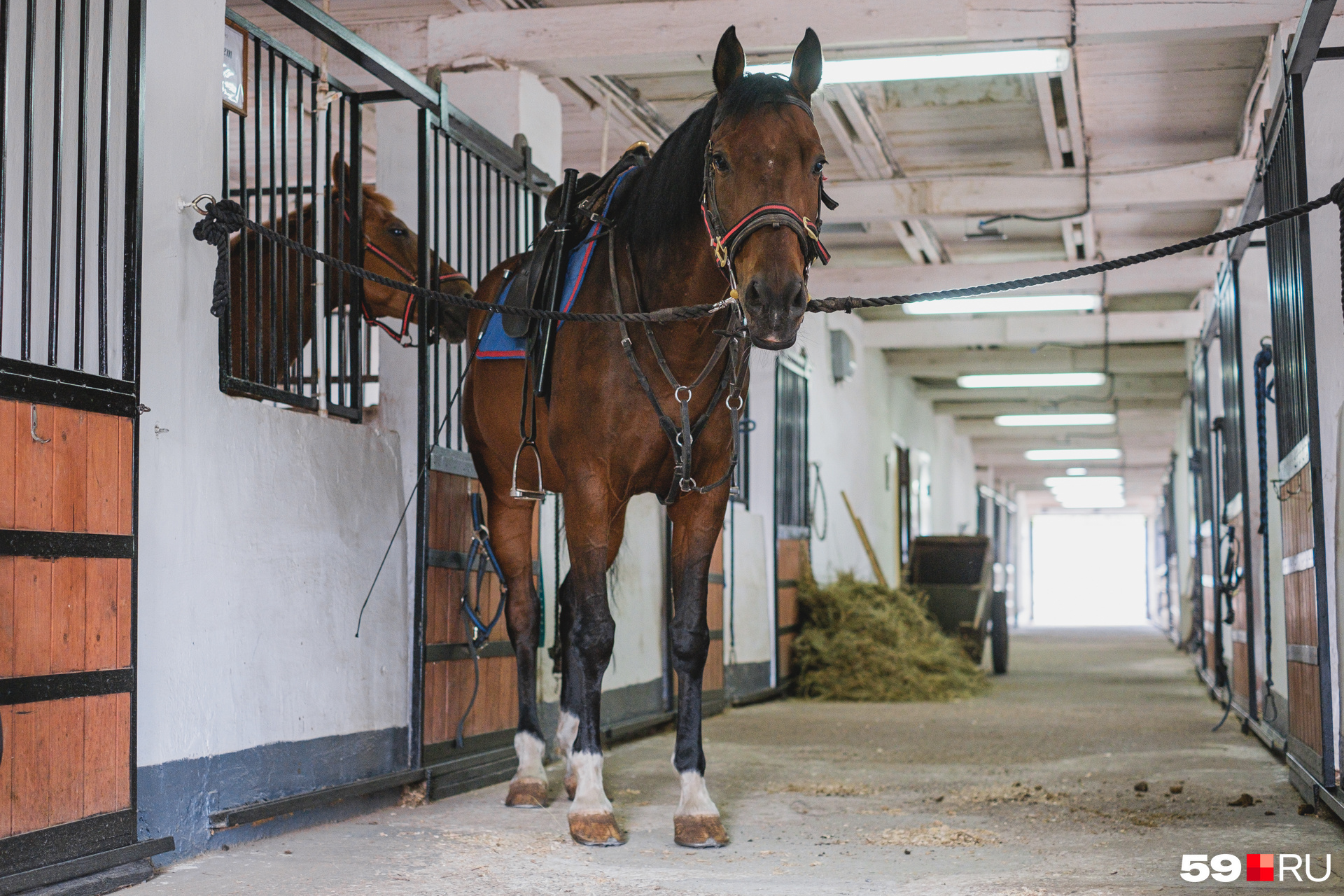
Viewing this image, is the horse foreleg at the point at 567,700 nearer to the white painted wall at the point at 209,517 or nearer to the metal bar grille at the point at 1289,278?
the white painted wall at the point at 209,517

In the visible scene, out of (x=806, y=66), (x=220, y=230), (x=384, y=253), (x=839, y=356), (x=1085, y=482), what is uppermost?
(x=839, y=356)

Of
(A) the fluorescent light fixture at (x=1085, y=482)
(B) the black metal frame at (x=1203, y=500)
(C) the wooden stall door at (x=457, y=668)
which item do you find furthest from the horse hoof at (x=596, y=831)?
(A) the fluorescent light fixture at (x=1085, y=482)

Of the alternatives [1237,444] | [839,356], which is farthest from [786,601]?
[1237,444]

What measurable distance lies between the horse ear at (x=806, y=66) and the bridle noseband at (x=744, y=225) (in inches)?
1.7

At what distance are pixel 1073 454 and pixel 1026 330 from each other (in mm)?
11922

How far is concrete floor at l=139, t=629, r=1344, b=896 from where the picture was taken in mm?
2494

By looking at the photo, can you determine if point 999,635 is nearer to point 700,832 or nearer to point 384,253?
point 384,253

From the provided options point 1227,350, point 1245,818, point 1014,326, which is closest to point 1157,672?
point 1014,326

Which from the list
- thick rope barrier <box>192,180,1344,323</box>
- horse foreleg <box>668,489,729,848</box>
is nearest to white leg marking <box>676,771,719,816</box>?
horse foreleg <box>668,489,729,848</box>

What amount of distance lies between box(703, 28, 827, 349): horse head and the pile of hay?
5.46 meters

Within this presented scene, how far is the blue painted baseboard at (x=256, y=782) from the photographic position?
8.56 feet

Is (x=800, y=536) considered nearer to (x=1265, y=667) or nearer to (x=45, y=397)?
(x=1265, y=667)

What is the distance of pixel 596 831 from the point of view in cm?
287

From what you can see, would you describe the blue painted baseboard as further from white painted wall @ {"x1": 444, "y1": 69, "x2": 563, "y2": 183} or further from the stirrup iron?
white painted wall @ {"x1": 444, "y1": 69, "x2": 563, "y2": 183}
